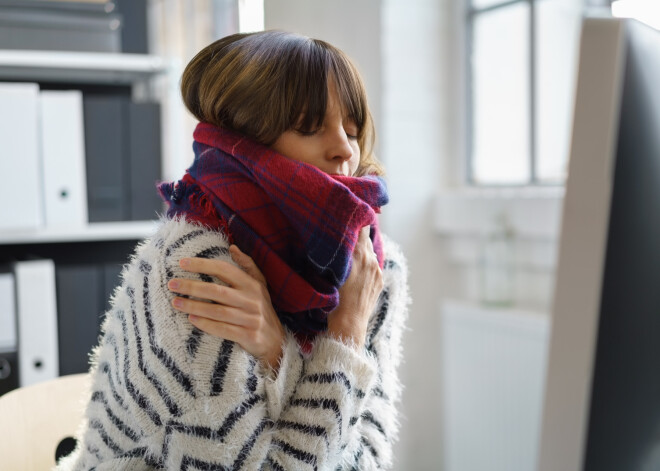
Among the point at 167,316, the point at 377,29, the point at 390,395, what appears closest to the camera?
the point at 167,316

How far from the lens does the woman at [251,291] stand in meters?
0.86

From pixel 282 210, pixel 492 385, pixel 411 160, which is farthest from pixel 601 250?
pixel 411 160

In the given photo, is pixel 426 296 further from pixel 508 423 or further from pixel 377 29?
pixel 377 29

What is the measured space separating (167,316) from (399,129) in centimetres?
144

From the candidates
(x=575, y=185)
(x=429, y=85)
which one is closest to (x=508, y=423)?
(x=429, y=85)

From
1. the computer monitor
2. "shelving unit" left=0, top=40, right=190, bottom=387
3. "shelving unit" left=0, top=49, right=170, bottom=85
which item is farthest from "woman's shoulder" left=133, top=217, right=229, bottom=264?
"shelving unit" left=0, top=49, right=170, bottom=85

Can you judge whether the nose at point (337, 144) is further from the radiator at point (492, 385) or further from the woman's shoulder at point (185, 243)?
the radiator at point (492, 385)

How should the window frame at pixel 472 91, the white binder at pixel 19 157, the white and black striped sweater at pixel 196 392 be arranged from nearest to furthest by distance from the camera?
the white and black striped sweater at pixel 196 392
the white binder at pixel 19 157
the window frame at pixel 472 91

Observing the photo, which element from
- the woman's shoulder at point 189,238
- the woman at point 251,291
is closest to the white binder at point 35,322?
the woman at point 251,291

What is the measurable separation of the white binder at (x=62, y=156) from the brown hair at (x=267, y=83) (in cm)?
103

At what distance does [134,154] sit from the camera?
6.43 feet

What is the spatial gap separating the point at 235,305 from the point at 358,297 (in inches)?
7.6

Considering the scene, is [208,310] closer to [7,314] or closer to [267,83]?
[267,83]

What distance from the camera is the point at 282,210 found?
35.5 inches
